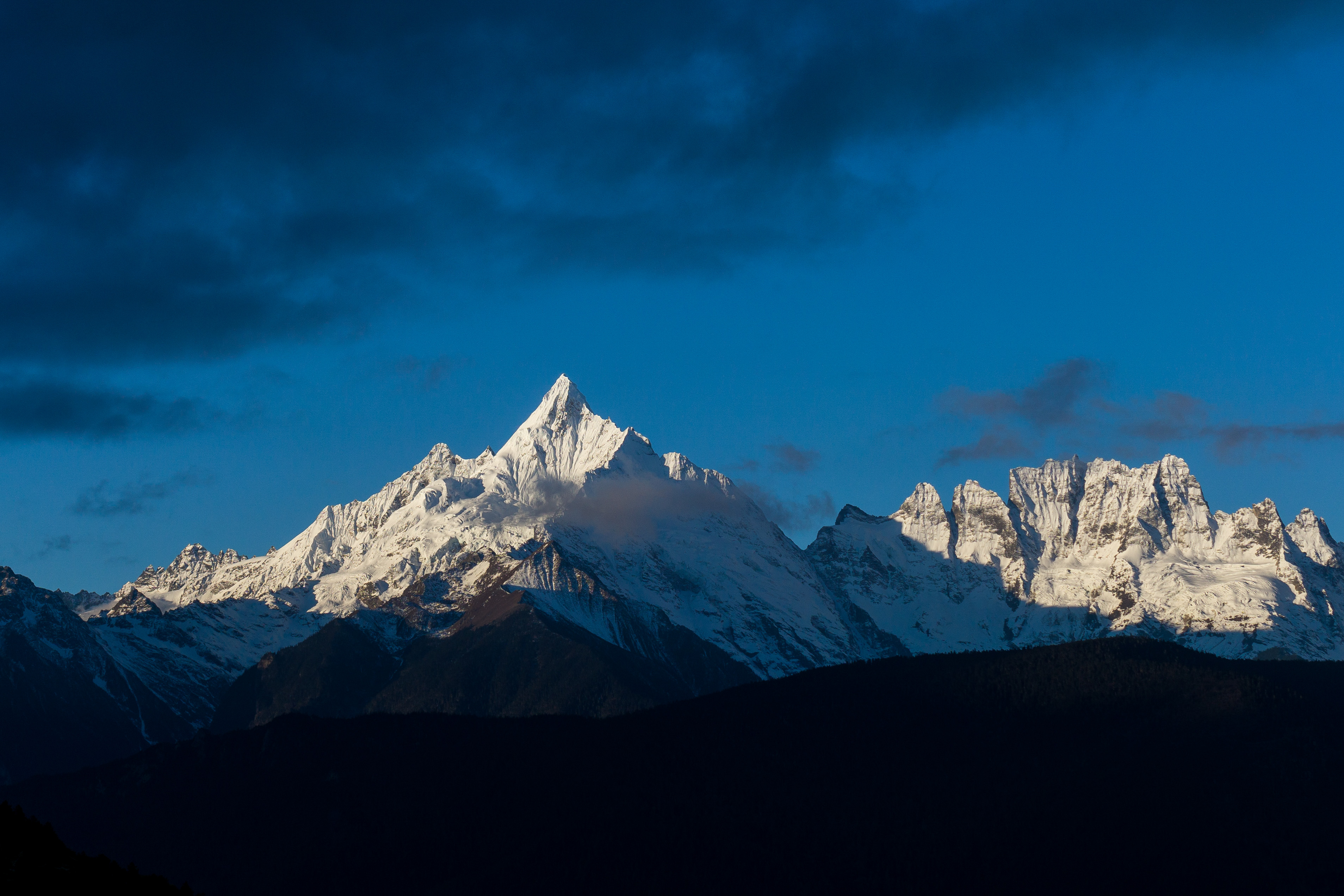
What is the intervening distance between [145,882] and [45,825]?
18222mm

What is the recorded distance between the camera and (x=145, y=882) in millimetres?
115375

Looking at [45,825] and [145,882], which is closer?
[145,882]

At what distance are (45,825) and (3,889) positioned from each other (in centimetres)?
2508

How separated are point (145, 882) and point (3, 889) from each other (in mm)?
11573

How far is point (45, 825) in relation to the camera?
12962cm

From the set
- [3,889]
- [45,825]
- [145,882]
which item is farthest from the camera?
[45,825]

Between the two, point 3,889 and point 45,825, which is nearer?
point 3,889

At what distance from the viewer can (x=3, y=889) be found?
105312 mm

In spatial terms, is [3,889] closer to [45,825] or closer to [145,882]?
[145,882]

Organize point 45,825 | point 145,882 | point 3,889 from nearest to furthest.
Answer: point 3,889, point 145,882, point 45,825

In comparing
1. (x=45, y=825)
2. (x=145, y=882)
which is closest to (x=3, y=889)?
(x=145, y=882)
